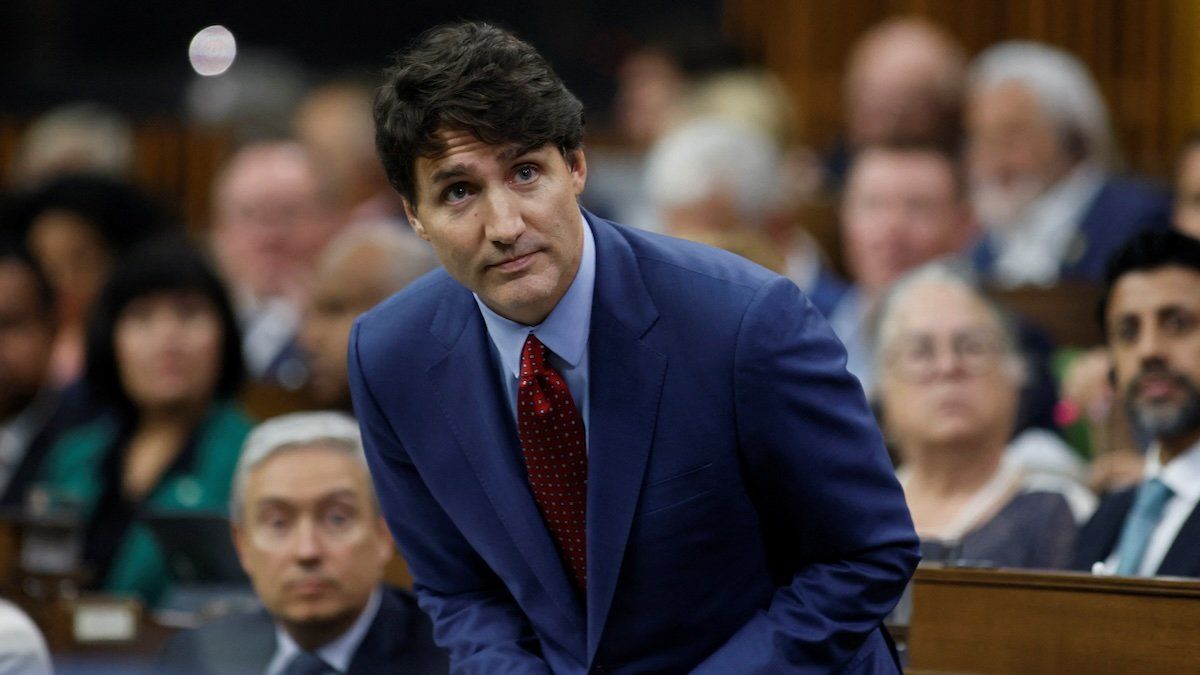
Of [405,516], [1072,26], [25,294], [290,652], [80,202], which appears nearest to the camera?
[405,516]

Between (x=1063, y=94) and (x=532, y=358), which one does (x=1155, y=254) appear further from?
(x=1063, y=94)

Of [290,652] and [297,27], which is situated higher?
[297,27]

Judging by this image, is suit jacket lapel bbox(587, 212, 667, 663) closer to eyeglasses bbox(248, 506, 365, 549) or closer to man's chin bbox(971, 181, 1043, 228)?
eyeglasses bbox(248, 506, 365, 549)

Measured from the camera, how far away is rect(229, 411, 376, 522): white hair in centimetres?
338

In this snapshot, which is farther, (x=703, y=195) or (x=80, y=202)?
(x=80, y=202)

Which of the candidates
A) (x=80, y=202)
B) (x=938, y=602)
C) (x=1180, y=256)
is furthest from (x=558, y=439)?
(x=80, y=202)

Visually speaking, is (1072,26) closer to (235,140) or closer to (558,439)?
(235,140)

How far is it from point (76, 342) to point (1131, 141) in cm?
373

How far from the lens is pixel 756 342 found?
82.4 inches

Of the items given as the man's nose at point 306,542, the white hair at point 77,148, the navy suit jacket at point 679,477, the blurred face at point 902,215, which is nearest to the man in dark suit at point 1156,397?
the navy suit jacket at point 679,477

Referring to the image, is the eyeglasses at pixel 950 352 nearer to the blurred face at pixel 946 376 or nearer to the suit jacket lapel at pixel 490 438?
Answer: the blurred face at pixel 946 376

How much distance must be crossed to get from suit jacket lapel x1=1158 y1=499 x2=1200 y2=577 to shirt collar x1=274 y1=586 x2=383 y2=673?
4.44 ft

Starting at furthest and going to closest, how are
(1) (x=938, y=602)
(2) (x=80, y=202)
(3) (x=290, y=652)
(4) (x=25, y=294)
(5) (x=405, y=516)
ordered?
1. (2) (x=80, y=202)
2. (4) (x=25, y=294)
3. (3) (x=290, y=652)
4. (1) (x=938, y=602)
5. (5) (x=405, y=516)

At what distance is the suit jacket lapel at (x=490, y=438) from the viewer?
7.22 ft
